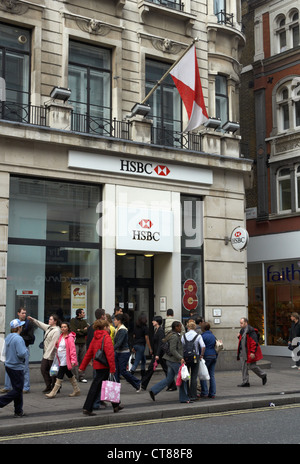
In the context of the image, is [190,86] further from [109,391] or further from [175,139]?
[109,391]

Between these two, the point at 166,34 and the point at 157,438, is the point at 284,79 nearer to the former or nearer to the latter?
the point at 166,34

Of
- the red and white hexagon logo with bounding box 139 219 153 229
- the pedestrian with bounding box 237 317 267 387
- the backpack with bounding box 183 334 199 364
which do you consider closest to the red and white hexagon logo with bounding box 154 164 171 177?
the red and white hexagon logo with bounding box 139 219 153 229

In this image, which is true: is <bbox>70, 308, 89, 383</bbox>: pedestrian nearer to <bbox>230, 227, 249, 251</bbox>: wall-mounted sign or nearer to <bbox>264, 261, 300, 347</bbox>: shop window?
<bbox>230, 227, 249, 251</bbox>: wall-mounted sign

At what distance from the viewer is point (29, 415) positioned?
34.1 ft

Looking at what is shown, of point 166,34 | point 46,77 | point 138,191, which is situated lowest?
point 138,191

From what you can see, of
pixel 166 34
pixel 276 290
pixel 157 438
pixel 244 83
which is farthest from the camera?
pixel 244 83

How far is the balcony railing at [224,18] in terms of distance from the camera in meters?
20.2

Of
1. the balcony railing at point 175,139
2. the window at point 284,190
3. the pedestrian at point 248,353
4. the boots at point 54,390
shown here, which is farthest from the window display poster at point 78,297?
the window at point 284,190

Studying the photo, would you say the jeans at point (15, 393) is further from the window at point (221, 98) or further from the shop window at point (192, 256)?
the window at point (221, 98)

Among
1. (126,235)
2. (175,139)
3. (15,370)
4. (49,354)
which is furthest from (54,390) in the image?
(175,139)

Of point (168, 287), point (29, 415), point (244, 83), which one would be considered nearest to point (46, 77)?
point (168, 287)

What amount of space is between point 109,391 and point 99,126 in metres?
9.25

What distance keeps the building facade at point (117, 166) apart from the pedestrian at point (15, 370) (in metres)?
4.48
